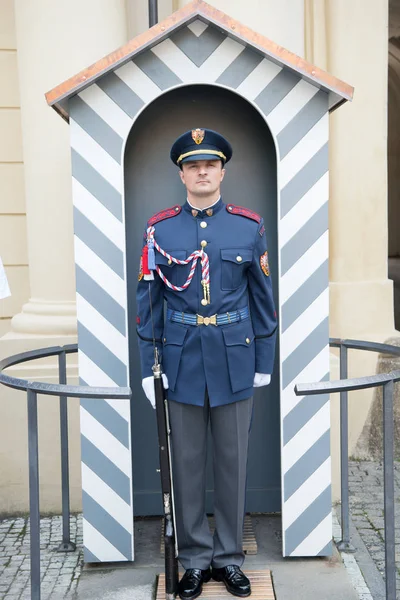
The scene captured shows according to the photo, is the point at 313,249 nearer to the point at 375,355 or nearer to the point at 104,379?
the point at 104,379

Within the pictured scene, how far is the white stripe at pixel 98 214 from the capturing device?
10.4 ft

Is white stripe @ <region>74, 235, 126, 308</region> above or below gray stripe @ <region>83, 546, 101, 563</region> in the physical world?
above

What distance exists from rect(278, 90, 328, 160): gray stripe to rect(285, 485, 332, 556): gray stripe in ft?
5.07

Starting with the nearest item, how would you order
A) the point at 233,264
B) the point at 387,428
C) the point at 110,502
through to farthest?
the point at 387,428 → the point at 233,264 → the point at 110,502

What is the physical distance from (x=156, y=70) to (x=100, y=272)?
2.92 ft

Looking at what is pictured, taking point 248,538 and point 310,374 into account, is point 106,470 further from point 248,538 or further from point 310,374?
point 310,374

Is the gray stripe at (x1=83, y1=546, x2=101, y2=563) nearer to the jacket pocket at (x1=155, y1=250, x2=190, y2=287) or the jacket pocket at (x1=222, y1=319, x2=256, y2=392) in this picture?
the jacket pocket at (x1=222, y1=319, x2=256, y2=392)

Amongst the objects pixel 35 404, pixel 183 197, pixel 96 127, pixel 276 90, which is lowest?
pixel 35 404

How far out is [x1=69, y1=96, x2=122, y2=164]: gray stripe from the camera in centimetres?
311

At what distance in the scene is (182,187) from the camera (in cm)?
361

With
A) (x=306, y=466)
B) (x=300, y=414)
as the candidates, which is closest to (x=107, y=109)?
(x=300, y=414)

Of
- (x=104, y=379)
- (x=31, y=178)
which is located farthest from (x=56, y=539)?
(x=31, y=178)

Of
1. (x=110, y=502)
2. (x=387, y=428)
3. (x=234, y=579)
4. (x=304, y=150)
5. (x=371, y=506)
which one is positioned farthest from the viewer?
(x=371, y=506)

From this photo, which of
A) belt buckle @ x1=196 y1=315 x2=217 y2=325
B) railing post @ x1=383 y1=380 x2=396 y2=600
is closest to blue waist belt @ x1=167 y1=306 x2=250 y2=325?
belt buckle @ x1=196 y1=315 x2=217 y2=325
